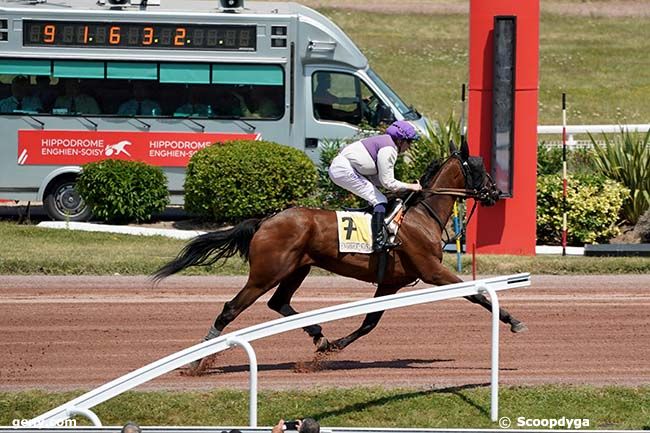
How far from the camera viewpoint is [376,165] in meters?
10.9

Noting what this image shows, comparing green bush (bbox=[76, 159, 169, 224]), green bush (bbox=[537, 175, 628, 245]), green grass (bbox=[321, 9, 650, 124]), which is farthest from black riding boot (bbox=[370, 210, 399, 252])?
green grass (bbox=[321, 9, 650, 124])

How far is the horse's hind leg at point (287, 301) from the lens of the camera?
35.4 ft

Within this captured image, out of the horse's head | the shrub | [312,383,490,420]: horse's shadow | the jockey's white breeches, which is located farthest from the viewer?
the shrub

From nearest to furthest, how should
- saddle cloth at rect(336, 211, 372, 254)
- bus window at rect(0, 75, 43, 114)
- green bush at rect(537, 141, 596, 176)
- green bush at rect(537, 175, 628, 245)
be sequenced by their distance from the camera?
saddle cloth at rect(336, 211, 372, 254) < green bush at rect(537, 175, 628, 245) < green bush at rect(537, 141, 596, 176) < bus window at rect(0, 75, 43, 114)

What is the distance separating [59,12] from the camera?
19.5m

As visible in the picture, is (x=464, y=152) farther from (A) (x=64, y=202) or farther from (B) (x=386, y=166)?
(A) (x=64, y=202)

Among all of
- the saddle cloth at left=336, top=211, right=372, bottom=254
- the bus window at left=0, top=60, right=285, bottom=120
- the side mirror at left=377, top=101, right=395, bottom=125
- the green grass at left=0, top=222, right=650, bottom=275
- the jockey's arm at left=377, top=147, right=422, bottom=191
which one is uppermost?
the bus window at left=0, top=60, right=285, bottom=120

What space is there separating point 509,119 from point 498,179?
76 cm

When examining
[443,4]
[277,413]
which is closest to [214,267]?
[277,413]

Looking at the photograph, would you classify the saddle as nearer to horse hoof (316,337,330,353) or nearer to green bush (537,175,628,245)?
horse hoof (316,337,330,353)

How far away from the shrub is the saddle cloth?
8.40m

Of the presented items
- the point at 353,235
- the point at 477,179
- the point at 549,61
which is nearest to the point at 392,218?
the point at 353,235

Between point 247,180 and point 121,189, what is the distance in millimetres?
1815

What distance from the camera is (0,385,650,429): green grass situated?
9.12m
